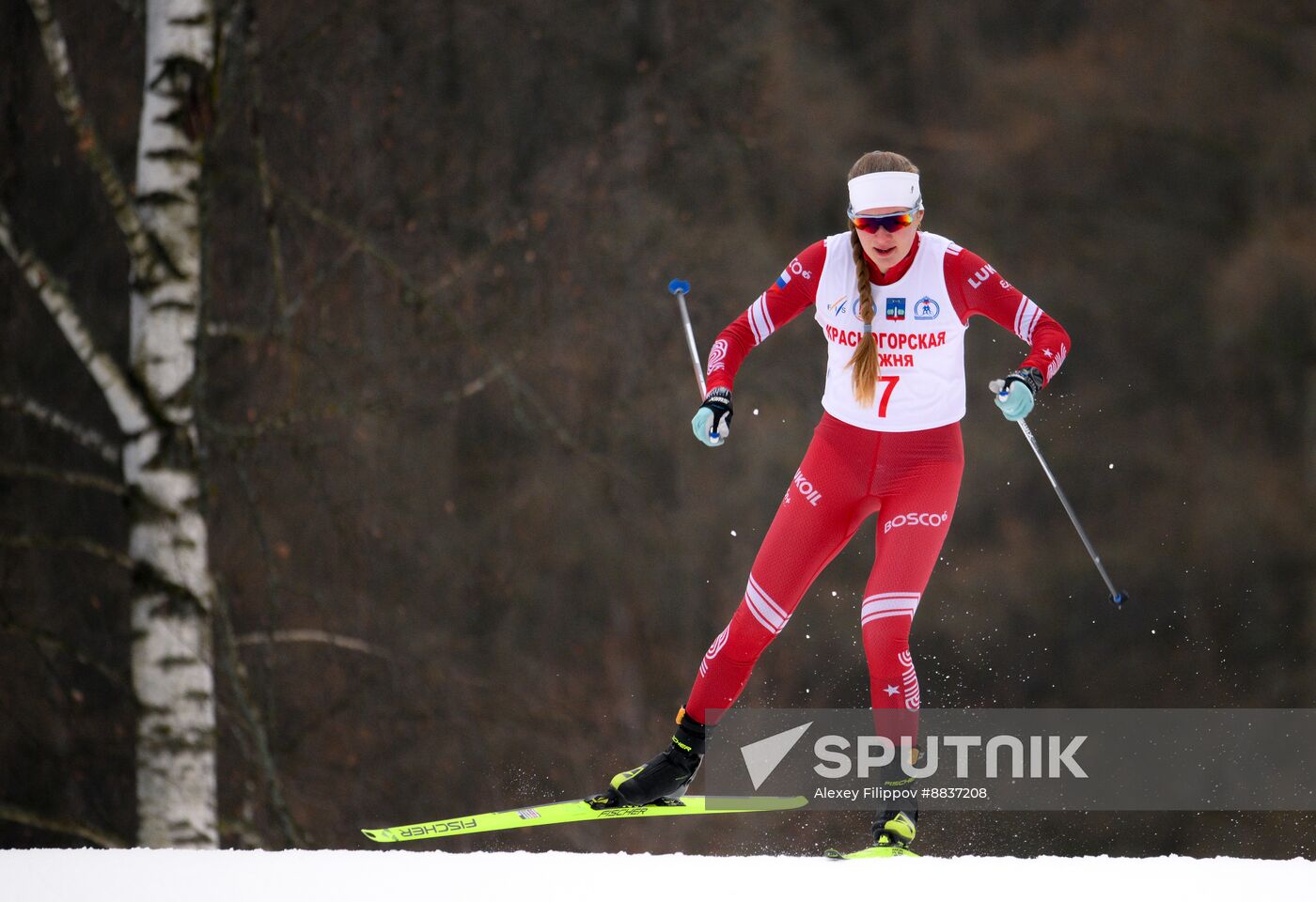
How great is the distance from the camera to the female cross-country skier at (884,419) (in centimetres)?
270

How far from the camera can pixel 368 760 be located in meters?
4.79

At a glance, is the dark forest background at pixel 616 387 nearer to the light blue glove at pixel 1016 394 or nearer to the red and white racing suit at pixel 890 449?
the red and white racing suit at pixel 890 449

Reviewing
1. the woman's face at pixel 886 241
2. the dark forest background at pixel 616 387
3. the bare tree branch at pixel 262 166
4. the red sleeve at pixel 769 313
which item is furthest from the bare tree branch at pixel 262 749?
the woman's face at pixel 886 241

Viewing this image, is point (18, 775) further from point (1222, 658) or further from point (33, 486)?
point (1222, 658)

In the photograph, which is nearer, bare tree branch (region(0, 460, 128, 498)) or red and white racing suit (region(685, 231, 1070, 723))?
red and white racing suit (region(685, 231, 1070, 723))

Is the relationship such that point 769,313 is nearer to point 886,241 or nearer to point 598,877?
point 886,241

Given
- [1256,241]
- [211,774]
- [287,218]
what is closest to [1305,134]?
[1256,241]

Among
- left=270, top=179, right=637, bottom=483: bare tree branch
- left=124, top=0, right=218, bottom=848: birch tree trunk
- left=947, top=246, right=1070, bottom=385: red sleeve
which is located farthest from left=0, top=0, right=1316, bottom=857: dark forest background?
left=947, top=246, right=1070, bottom=385: red sleeve

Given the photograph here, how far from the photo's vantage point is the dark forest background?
14.5 feet

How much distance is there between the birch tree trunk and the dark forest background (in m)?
0.13

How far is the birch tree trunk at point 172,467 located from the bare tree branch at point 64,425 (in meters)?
0.20

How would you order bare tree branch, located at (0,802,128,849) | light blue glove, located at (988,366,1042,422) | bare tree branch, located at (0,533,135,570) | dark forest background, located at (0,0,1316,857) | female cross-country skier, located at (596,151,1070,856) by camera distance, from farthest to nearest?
bare tree branch, located at (0,802,128,849)
bare tree branch, located at (0,533,135,570)
dark forest background, located at (0,0,1316,857)
female cross-country skier, located at (596,151,1070,856)
light blue glove, located at (988,366,1042,422)

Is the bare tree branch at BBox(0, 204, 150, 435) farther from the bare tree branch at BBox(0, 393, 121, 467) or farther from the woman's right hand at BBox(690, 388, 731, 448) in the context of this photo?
the woman's right hand at BBox(690, 388, 731, 448)

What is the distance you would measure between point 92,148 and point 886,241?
127 inches
